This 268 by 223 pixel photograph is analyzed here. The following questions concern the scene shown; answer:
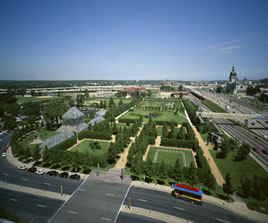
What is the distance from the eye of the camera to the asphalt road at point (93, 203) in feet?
97.1

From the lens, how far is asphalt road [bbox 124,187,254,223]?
29.8 metres

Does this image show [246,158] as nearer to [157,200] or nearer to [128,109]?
[157,200]

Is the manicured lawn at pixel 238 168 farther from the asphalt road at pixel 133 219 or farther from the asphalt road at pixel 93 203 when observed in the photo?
the asphalt road at pixel 93 203

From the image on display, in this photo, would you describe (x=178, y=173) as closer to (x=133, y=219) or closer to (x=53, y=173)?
(x=133, y=219)

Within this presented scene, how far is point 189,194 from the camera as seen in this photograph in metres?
33.6

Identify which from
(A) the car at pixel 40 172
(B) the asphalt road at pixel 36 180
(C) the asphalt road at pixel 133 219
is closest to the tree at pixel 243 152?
(C) the asphalt road at pixel 133 219

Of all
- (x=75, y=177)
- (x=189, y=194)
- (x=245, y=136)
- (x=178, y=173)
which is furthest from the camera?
(x=245, y=136)

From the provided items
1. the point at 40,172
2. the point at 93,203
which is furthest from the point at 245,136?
the point at 40,172

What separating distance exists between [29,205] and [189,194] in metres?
35.0

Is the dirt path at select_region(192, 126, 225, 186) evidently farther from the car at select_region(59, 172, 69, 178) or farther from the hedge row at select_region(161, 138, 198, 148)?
the car at select_region(59, 172, 69, 178)

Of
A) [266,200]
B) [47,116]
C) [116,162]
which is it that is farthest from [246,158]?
[47,116]

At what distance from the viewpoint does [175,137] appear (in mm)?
66125

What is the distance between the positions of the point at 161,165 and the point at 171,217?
42.2 feet

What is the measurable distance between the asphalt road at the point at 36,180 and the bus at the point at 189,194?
25.3m
